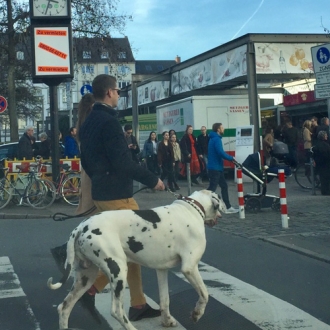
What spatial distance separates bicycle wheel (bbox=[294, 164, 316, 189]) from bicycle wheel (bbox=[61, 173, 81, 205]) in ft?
Result: 20.1

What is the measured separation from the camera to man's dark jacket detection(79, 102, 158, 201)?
18.1ft

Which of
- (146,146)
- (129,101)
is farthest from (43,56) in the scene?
(129,101)

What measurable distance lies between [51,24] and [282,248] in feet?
31.8

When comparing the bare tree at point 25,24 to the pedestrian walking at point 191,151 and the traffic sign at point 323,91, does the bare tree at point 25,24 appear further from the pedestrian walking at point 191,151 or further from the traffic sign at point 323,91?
the traffic sign at point 323,91

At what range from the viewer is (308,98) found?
25922 millimetres

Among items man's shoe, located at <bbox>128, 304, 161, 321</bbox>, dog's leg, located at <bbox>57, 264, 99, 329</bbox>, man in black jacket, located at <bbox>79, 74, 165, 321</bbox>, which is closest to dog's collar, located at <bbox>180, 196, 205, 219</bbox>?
man in black jacket, located at <bbox>79, 74, 165, 321</bbox>

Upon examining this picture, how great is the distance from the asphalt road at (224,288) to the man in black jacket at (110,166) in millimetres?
351

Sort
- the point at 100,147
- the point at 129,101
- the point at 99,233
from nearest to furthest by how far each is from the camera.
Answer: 1. the point at 99,233
2. the point at 100,147
3. the point at 129,101

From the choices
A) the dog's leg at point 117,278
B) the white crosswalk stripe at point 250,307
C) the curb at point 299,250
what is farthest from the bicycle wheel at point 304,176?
the dog's leg at point 117,278

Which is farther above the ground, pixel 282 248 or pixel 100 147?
pixel 100 147

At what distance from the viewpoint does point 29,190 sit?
54.7 ft

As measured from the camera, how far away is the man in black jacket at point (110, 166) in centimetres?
552

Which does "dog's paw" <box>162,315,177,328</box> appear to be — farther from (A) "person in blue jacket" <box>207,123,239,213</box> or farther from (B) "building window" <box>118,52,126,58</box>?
(B) "building window" <box>118,52,126,58</box>

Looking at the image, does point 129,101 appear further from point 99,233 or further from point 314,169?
point 99,233
